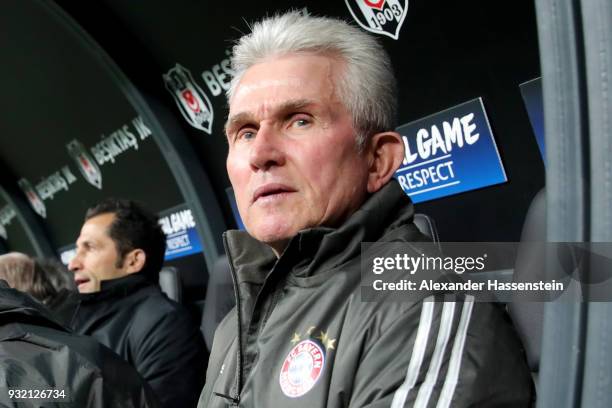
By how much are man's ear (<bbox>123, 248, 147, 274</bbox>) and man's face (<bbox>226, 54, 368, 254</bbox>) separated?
5.77 feet

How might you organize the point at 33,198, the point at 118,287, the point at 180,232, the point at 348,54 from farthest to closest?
the point at 33,198, the point at 180,232, the point at 118,287, the point at 348,54

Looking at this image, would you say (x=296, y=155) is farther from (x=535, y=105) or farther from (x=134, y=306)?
(x=134, y=306)

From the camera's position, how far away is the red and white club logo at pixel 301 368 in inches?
35.9

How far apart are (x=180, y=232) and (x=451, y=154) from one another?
86.7 inches

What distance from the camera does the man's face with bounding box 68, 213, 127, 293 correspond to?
278 cm

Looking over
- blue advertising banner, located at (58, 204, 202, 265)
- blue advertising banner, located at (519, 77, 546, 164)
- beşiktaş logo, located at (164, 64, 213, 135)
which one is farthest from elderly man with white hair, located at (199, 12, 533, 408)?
blue advertising banner, located at (58, 204, 202, 265)

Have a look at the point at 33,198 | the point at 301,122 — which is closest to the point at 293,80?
the point at 301,122

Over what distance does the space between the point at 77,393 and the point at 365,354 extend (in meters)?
0.64

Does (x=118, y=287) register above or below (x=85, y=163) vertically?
below

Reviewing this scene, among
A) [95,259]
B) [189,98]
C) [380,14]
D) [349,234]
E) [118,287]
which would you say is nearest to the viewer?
[349,234]

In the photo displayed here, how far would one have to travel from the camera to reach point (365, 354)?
0.90 metres

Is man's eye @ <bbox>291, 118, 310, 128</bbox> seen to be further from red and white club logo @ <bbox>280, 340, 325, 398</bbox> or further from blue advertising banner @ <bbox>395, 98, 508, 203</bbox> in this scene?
blue advertising banner @ <bbox>395, 98, 508, 203</bbox>

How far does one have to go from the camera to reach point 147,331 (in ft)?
7.95

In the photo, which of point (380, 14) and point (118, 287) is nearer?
point (380, 14)
